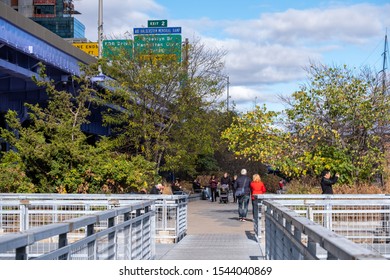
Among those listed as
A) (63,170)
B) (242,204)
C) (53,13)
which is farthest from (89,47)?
(63,170)

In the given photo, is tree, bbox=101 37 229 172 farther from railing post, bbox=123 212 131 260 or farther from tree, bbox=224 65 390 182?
railing post, bbox=123 212 131 260

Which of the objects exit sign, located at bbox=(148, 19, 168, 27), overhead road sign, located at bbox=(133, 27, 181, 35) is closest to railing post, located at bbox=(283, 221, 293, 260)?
overhead road sign, located at bbox=(133, 27, 181, 35)

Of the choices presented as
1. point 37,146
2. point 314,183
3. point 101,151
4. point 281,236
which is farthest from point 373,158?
point 281,236

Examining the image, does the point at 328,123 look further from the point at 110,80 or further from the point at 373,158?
the point at 110,80

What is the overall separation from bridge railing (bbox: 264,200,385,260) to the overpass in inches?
891

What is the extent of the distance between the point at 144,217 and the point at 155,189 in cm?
1262

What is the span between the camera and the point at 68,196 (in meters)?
17.5

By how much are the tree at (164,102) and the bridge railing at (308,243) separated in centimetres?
2804

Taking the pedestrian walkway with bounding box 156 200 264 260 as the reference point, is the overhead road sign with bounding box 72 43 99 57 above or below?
above

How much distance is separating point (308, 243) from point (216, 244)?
37.2 feet

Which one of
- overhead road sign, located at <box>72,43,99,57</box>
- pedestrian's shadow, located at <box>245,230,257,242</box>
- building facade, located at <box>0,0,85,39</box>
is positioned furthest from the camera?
building facade, located at <box>0,0,85,39</box>

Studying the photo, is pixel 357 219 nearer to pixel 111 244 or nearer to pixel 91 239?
pixel 111 244

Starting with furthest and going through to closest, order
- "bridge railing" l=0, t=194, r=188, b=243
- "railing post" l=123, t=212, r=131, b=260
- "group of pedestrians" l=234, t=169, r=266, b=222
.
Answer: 1. "group of pedestrians" l=234, t=169, r=266, b=222
2. "bridge railing" l=0, t=194, r=188, b=243
3. "railing post" l=123, t=212, r=131, b=260

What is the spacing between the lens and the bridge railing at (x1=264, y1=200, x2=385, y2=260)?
4492mm
